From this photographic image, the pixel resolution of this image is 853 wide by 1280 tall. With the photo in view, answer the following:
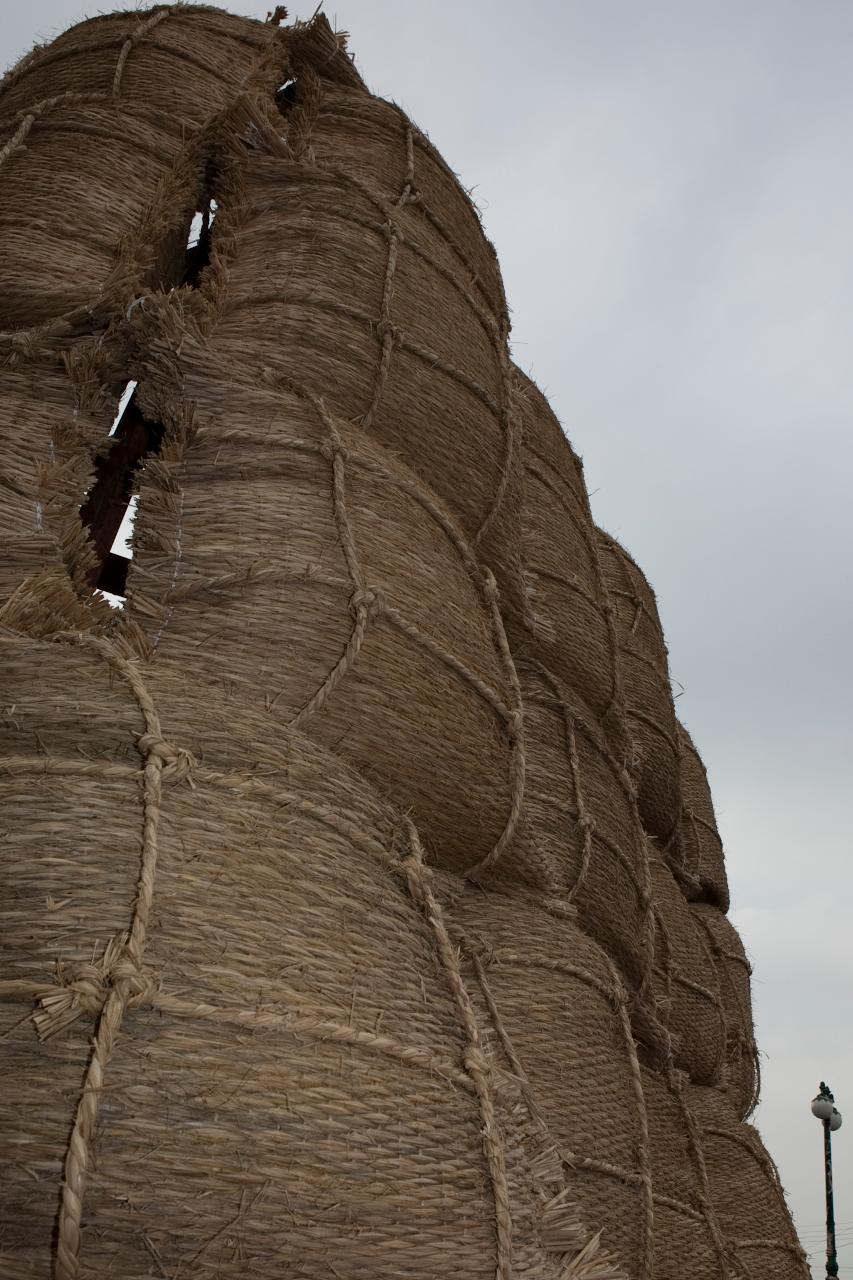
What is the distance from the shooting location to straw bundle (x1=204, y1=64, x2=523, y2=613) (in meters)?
3.47

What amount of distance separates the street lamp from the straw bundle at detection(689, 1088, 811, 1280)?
7.70m

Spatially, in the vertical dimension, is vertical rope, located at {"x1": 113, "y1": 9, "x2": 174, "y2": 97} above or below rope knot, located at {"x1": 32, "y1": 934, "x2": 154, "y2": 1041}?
above

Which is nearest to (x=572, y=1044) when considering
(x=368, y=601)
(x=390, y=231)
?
(x=368, y=601)

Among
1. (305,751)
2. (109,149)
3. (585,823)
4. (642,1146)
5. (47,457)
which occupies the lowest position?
(642,1146)

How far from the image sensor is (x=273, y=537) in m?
2.95

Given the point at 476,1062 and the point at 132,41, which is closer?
the point at 476,1062

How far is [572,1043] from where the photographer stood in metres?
3.30

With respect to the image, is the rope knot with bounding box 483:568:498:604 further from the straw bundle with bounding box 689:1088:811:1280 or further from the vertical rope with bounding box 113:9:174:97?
the straw bundle with bounding box 689:1088:811:1280

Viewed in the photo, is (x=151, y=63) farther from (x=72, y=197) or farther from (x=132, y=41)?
(x=72, y=197)

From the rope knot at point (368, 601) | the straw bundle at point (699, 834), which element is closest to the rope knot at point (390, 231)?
the rope knot at point (368, 601)

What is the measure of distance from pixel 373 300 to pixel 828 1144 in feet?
39.2

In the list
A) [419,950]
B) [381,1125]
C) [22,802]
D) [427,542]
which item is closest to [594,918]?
[427,542]

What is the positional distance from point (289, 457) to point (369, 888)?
4.08 ft

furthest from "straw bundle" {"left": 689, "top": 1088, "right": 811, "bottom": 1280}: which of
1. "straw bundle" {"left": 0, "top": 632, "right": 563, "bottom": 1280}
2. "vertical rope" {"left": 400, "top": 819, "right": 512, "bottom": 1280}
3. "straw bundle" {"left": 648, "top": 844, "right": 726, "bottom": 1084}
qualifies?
"straw bundle" {"left": 0, "top": 632, "right": 563, "bottom": 1280}
